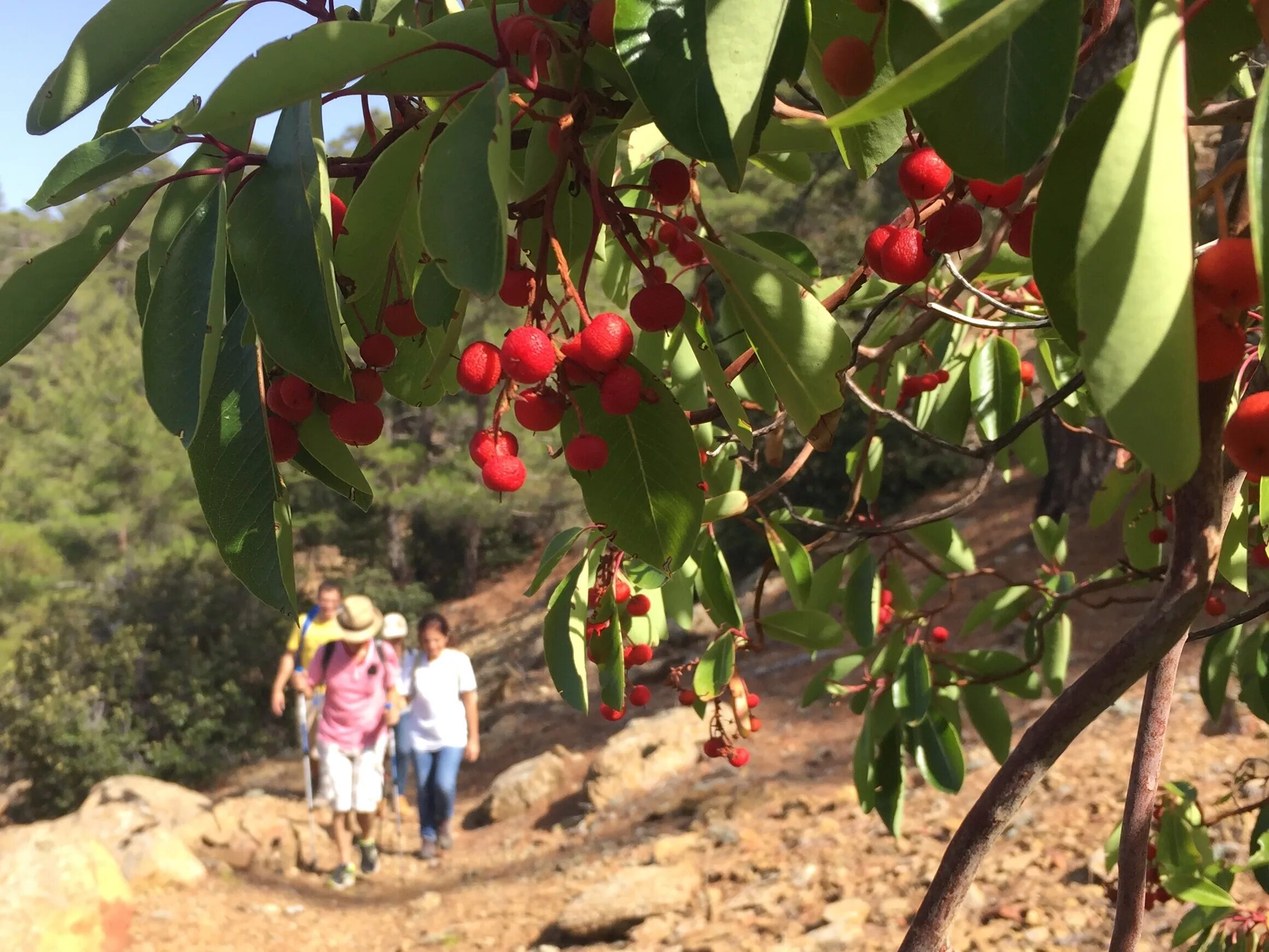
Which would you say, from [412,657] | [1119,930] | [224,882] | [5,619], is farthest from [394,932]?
[5,619]

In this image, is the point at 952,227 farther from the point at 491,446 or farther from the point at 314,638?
the point at 314,638

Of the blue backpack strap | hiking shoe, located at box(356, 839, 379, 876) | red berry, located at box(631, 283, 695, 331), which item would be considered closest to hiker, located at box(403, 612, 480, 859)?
hiking shoe, located at box(356, 839, 379, 876)

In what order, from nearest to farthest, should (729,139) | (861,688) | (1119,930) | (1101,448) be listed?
(729,139) < (1119,930) < (861,688) < (1101,448)

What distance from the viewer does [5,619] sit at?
12227 mm

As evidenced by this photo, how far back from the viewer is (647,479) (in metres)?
0.99

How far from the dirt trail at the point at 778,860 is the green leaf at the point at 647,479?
2599 mm

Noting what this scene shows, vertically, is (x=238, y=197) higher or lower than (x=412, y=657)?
higher

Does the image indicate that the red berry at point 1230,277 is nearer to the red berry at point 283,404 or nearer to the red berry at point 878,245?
the red berry at point 878,245

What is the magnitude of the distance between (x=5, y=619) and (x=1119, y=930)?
13930 millimetres

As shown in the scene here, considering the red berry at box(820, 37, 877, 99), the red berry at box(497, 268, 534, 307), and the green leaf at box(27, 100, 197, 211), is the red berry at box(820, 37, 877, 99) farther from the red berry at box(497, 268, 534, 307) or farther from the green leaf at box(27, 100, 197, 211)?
the green leaf at box(27, 100, 197, 211)

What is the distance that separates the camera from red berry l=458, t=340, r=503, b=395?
89 cm

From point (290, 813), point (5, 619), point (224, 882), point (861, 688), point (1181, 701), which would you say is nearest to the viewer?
point (861, 688)

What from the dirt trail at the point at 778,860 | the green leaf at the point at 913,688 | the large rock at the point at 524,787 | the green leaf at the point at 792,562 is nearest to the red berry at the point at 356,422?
the green leaf at the point at 792,562

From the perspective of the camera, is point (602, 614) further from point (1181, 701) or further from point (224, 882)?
point (224, 882)
